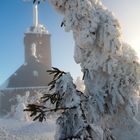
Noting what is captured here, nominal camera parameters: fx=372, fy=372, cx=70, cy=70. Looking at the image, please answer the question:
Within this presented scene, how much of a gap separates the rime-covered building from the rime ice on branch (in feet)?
130

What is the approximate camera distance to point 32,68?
57750 millimetres

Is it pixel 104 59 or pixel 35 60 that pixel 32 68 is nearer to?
pixel 35 60

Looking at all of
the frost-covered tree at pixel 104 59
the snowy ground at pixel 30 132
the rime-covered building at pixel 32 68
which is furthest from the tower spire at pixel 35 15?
the frost-covered tree at pixel 104 59

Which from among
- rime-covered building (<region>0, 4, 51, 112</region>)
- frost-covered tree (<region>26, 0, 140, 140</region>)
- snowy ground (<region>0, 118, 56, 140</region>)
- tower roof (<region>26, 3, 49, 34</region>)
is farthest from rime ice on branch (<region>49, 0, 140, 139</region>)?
tower roof (<region>26, 3, 49, 34</region>)

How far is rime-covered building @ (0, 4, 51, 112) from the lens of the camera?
53.1 m

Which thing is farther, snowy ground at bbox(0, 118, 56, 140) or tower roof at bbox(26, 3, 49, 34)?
tower roof at bbox(26, 3, 49, 34)

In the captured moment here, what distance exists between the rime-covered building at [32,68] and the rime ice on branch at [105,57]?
130ft

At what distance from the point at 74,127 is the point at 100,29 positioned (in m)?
→ 5.19

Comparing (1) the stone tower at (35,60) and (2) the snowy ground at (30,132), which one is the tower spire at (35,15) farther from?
(2) the snowy ground at (30,132)

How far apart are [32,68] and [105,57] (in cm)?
4616

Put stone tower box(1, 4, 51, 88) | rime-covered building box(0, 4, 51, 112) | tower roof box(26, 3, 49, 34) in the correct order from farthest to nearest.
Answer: tower roof box(26, 3, 49, 34) → stone tower box(1, 4, 51, 88) → rime-covered building box(0, 4, 51, 112)

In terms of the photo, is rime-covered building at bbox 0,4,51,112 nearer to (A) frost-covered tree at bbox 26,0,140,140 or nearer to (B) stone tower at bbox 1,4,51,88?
(B) stone tower at bbox 1,4,51,88

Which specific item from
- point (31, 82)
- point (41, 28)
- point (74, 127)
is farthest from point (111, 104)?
point (41, 28)

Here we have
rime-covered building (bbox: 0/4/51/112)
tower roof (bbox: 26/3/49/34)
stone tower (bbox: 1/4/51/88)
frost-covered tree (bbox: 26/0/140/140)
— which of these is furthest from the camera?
tower roof (bbox: 26/3/49/34)
